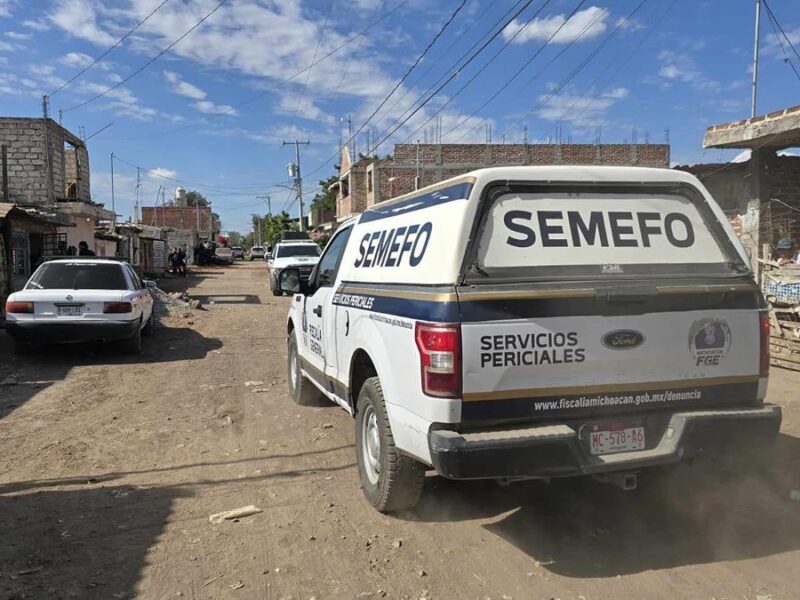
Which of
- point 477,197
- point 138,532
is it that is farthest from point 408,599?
point 477,197

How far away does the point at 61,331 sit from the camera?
9641mm

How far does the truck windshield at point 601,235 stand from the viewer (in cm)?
371

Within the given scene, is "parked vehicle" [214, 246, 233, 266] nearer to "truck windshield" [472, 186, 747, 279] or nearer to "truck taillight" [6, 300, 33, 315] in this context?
"truck taillight" [6, 300, 33, 315]

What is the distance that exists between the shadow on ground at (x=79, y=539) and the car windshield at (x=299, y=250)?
20.5m

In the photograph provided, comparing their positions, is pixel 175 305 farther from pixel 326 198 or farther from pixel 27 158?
pixel 326 198

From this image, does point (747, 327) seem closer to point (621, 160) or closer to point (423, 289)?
point (423, 289)

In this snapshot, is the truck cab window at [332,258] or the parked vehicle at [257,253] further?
the parked vehicle at [257,253]

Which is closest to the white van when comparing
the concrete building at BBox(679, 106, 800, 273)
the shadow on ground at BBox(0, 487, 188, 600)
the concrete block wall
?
the shadow on ground at BBox(0, 487, 188, 600)

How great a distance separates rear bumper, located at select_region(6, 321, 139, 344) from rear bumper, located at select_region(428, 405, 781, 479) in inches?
309

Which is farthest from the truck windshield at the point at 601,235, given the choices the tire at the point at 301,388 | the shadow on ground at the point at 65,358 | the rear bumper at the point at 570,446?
the shadow on ground at the point at 65,358

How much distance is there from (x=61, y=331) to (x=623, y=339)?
865 centimetres

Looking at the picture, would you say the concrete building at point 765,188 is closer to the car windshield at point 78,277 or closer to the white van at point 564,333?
the white van at point 564,333

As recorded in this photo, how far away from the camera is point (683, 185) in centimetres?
407

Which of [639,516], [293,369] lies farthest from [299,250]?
[639,516]
